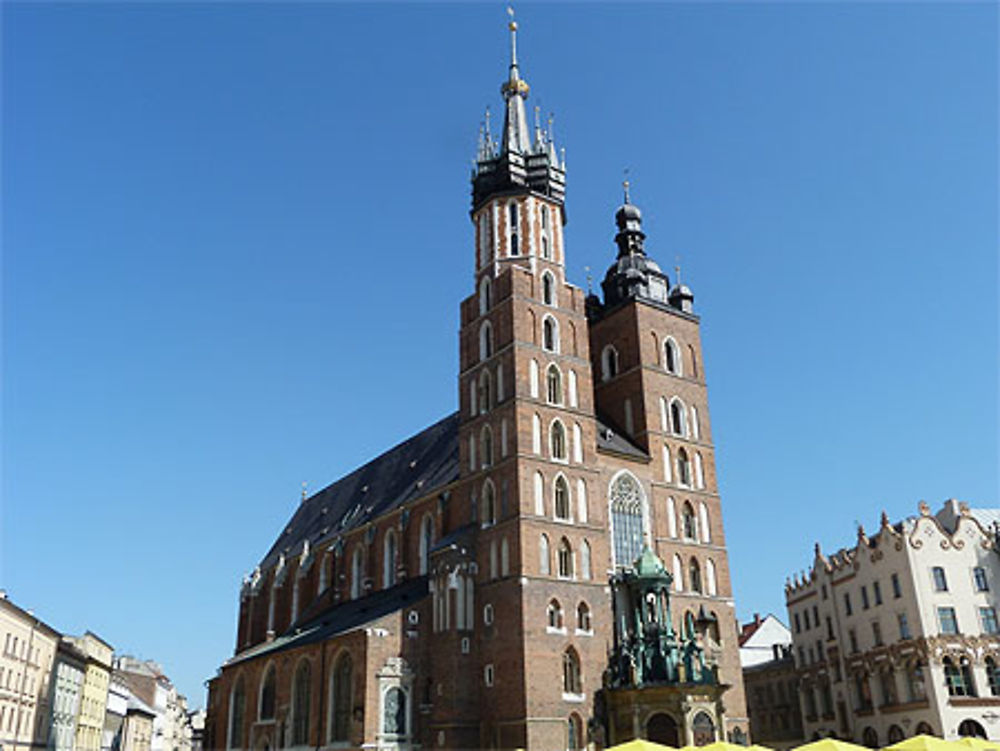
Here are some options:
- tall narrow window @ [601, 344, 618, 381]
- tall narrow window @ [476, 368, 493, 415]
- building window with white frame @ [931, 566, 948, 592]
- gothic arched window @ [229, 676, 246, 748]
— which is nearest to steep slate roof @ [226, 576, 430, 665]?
gothic arched window @ [229, 676, 246, 748]

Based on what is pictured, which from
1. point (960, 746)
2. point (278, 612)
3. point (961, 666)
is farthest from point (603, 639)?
point (278, 612)

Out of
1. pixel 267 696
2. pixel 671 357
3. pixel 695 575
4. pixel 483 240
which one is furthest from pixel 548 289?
pixel 267 696

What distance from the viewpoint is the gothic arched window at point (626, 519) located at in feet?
131

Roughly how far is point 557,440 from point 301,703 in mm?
17187

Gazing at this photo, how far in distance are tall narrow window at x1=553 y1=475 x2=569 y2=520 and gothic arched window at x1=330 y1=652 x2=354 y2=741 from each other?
1075cm

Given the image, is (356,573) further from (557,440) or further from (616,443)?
(616,443)

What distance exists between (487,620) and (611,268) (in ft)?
69.3

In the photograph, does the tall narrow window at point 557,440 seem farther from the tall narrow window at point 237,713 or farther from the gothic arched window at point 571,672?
the tall narrow window at point 237,713

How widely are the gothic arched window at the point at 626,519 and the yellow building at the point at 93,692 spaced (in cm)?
4378

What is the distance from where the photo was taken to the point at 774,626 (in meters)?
72.7

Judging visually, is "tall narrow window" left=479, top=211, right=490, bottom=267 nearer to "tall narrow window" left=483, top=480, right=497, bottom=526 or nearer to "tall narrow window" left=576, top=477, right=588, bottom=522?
"tall narrow window" left=483, top=480, right=497, bottom=526

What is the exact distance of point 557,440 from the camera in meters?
40.1

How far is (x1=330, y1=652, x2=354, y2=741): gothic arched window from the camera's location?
37.7 meters

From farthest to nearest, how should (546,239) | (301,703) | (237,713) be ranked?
1. (237,713)
2. (546,239)
3. (301,703)
